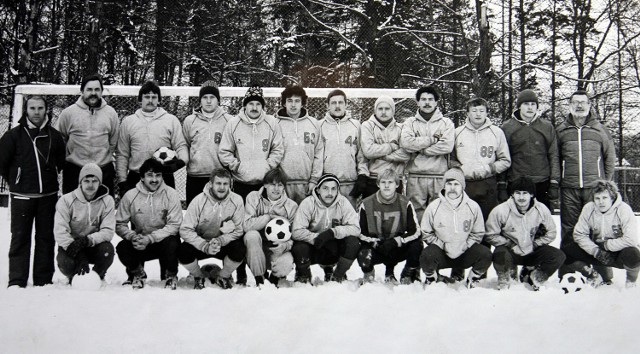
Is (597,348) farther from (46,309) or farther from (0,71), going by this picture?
(0,71)

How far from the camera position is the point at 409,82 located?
1319 centimetres

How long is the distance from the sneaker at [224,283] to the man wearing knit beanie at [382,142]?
1.52m

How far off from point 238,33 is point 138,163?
1310 cm

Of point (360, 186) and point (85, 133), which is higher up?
point (85, 133)

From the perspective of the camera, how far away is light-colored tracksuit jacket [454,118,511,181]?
459 cm

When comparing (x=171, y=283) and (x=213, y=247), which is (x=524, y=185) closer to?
(x=213, y=247)

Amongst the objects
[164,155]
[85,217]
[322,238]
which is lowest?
[322,238]

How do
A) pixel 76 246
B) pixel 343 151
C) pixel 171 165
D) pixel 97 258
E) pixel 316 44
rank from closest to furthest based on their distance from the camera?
pixel 76 246
pixel 97 258
pixel 171 165
pixel 343 151
pixel 316 44

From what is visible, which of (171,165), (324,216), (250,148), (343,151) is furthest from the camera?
(343,151)

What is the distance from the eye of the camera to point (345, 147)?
475 cm

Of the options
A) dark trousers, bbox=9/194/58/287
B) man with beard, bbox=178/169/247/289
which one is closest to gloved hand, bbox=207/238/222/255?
man with beard, bbox=178/169/247/289

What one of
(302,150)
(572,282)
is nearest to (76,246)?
(302,150)

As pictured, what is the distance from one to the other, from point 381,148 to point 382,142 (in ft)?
0.44

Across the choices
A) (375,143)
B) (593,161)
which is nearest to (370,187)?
(375,143)
